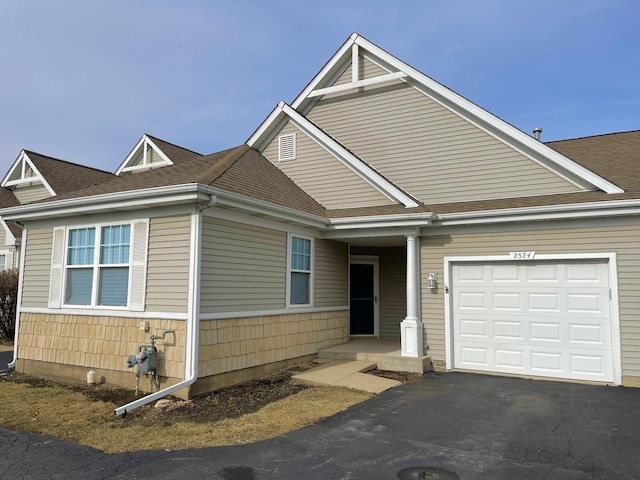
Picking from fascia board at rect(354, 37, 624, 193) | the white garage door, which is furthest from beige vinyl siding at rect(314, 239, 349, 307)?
fascia board at rect(354, 37, 624, 193)

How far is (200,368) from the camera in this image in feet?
23.6

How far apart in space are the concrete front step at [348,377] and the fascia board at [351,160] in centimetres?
373

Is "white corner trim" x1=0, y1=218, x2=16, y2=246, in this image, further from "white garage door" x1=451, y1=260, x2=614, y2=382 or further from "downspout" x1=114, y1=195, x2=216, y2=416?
"white garage door" x1=451, y1=260, x2=614, y2=382

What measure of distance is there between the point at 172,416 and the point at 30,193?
17.7m

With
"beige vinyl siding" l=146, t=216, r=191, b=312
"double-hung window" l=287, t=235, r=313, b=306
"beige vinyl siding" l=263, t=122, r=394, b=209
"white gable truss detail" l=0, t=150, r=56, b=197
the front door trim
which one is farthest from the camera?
"white gable truss detail" l=0, t=150, r=56, b=197

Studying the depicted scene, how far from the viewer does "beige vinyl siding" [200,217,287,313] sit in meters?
7.52

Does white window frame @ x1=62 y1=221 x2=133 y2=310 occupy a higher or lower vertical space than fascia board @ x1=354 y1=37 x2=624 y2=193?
lower

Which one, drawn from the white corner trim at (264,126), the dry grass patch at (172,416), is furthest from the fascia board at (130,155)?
the dry grass patch at (172,416)

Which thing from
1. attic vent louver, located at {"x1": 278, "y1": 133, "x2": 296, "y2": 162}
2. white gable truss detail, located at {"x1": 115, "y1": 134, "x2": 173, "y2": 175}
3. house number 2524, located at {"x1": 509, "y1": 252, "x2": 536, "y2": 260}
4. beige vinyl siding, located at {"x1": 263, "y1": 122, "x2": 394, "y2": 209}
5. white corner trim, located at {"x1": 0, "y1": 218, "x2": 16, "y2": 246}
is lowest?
house number 2524, located at {"x1": 509, "y1": 252, "x2": 536, "y2": 260}

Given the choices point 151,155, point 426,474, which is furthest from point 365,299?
point 151,155

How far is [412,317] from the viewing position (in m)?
9.48

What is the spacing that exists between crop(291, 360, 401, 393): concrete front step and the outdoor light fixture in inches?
78.7

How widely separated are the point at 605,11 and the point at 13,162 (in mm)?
22310

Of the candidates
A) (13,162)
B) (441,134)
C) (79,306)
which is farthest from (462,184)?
(13,162)
